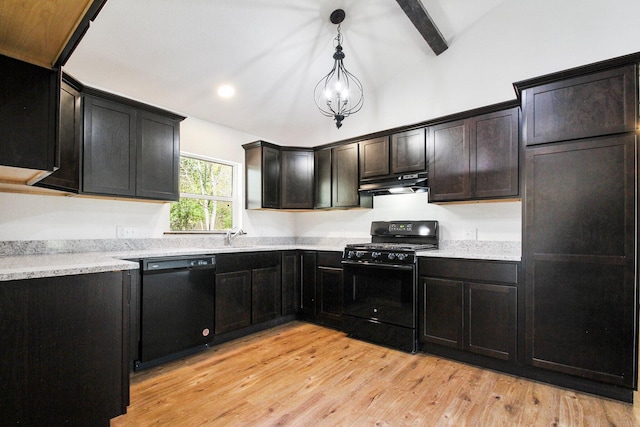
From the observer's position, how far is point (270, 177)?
4.30 metres

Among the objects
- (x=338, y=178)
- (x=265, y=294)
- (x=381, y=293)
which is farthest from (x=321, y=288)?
(x=338, y=178)

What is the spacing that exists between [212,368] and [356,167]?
272 cm

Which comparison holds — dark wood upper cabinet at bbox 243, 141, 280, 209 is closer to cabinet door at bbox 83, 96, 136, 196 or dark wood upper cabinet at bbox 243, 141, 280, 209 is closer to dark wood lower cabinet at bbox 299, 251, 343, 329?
dark wood lower cabinet at bbox 299, 251, 343, 329

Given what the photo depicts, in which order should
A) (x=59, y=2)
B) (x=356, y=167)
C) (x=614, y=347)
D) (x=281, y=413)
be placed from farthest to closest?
(x=356, y=167)
(x=614, y=347)
(x=281, y=413)
(x=59, y=2)

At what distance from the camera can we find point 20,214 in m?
2.54

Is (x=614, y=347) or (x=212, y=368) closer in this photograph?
(x=614, y=347)

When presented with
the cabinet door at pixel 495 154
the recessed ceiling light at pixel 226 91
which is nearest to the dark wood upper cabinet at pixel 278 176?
the recessed ceiling light at pixel 226 91

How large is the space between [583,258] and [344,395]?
199 cm

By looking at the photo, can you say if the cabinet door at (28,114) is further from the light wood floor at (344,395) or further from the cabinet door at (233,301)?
the cabinet door at (233,301)

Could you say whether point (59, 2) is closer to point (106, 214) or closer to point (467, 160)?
point (106, 214)

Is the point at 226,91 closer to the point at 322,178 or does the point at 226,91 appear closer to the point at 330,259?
the point at 322,178

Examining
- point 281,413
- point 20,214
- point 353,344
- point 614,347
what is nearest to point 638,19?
point 614,347

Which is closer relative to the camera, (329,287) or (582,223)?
(582,223)

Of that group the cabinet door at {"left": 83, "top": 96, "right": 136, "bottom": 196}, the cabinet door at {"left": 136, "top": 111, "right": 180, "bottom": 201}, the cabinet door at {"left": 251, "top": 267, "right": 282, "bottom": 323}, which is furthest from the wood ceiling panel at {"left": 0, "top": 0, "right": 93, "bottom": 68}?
the cabinet door at {"left": 251, "top": 267, "right": 282, "bottom": 323}
